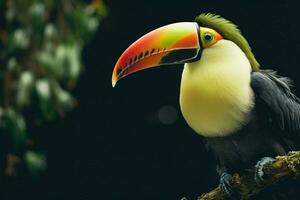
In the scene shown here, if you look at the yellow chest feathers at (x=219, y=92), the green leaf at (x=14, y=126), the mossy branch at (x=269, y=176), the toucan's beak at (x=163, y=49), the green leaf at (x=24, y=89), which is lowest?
the mossy branch at (x=269, y=176)

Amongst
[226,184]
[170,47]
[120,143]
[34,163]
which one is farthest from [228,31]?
[120,143]

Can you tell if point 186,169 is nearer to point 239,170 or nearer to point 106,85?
point 106,85

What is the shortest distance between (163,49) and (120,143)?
2.11 metres

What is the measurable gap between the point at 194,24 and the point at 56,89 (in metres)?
0.95

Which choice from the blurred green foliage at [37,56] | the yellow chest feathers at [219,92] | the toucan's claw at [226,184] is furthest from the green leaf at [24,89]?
the toucan's claw at [226,184]

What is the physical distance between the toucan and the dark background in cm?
185

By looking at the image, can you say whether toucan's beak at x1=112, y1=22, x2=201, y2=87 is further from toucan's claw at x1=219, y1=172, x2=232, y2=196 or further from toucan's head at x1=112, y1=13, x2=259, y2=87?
toucan's claw at x1=219, y1=172, x2=232, y2=196

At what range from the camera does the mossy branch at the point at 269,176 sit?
2441 mm

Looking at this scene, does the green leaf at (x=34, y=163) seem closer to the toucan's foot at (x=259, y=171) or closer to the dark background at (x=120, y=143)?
the dark background at (x=120, y=143)

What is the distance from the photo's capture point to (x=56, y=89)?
3539mm

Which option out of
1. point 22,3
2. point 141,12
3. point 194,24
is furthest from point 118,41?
point 194,24

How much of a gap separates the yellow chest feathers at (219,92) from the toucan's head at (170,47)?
36 mm

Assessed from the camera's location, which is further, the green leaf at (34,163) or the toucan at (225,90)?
the green leaf at (34,163)

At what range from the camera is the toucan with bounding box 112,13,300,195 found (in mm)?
2703
